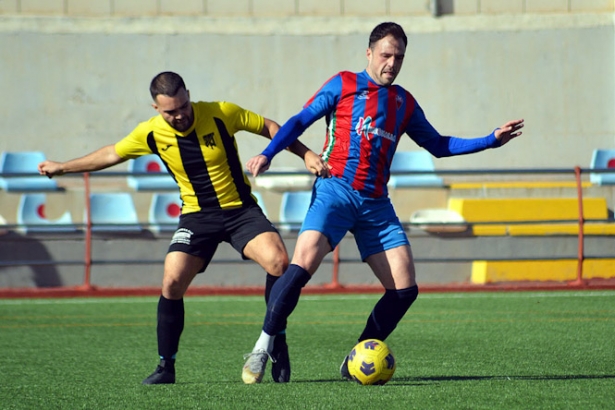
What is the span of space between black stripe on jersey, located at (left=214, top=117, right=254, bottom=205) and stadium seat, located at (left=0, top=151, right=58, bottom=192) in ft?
32.4

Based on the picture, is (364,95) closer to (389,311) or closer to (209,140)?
(209,140)

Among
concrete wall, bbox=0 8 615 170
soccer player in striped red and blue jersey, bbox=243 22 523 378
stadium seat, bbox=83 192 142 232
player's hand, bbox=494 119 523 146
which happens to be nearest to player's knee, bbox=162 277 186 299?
soccer player in striped red and blue jersey, bbox=243 22 523 378

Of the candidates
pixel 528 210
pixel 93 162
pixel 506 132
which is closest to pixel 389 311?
pixel 506 132

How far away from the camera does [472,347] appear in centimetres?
729

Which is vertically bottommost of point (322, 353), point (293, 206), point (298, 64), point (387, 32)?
point (322, 353)

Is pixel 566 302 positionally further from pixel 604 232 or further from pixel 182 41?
pixel 182 41

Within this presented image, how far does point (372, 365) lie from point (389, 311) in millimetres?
457

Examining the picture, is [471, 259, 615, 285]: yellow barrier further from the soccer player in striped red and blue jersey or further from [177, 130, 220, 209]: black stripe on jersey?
[177, 130, 220, 209]: black stripe on jersey

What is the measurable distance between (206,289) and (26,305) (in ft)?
7.29

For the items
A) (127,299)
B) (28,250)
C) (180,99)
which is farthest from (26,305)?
(180,99)

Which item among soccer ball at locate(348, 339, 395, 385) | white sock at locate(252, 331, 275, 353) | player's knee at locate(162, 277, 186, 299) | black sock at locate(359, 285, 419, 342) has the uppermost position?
player's knee at locate(162, 277, 186, 299)

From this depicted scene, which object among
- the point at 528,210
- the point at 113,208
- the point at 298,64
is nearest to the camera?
the point at 528,210

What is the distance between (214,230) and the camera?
224 inches

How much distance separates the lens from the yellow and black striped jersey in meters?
5.71
